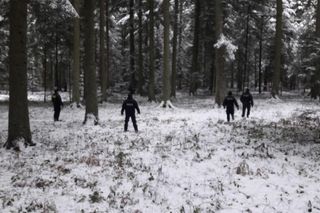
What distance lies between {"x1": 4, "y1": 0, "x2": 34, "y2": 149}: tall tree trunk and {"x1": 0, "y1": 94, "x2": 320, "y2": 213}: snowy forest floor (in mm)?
910

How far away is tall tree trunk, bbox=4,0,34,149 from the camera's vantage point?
→ 12.7 meters

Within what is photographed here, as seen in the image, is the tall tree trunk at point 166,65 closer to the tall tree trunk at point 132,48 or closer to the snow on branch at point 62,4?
the tall tree trunk at point 132,48

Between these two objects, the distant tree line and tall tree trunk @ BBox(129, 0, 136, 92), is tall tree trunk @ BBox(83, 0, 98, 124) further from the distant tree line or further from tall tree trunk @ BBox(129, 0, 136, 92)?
tall tree trunk @ BBox(129, 0, 136, 92)

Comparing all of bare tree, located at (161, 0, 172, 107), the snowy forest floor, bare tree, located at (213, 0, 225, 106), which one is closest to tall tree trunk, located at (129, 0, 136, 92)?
bare tree, located at (161, 0, 172, 107)

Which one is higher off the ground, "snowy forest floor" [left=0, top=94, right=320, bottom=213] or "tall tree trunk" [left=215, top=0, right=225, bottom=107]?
"tall tree trunk" [left=215, top=0, right=225, bottom=107]

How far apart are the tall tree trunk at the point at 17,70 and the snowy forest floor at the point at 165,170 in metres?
0.91

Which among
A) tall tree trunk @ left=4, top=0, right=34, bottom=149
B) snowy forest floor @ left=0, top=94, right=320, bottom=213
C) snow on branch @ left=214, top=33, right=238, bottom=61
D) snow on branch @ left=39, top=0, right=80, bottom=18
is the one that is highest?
snow on branch @ left=39, top=0, right=80, bottom=18

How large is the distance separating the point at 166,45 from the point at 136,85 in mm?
17829

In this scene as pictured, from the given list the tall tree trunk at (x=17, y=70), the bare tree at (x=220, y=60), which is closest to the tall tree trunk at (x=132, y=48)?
the bare tree at (x=220, y=60)

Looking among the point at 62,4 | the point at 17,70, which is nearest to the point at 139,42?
the point at 62,4

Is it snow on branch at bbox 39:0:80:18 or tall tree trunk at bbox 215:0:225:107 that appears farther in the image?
tall tree trunk at bbox 215:0:225:107

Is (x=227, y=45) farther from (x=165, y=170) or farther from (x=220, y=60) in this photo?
(x=165, y=170)

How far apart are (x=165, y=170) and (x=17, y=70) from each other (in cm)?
571

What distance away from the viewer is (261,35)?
45.2m
